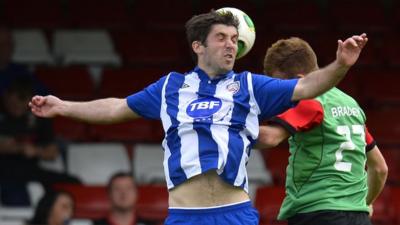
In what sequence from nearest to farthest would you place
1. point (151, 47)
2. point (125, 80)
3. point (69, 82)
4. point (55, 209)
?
point (55, 209) < point (69, 82) < point (125, 80) < point (151, 47)

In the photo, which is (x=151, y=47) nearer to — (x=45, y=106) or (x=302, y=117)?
(x=45, y=106)

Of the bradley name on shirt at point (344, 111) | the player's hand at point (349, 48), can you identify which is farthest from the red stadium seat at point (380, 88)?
the player's hand at point (349, 48)

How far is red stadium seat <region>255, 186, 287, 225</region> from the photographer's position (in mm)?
9875

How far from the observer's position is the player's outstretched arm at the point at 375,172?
631 cm

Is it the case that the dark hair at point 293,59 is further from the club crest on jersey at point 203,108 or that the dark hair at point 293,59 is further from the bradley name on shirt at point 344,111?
the club crest on jersey at point 203,108

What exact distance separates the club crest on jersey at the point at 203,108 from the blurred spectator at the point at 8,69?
183 inches

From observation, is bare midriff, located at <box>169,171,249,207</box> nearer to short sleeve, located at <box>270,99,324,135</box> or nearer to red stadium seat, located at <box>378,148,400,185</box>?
short sleeve, located at <box>270,99,324,135</box>

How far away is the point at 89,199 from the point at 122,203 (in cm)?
86

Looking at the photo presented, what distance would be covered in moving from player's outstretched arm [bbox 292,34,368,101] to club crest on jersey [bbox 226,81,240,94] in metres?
0.29

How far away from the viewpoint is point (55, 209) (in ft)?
30.0

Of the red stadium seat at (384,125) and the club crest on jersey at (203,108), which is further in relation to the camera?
the red stadium seat at (384,125)

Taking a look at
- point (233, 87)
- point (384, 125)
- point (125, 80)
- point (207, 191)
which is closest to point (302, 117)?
point (233, 87)

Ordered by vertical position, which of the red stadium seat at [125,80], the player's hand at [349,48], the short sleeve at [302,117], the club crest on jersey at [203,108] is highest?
the player's hand at [349,48]

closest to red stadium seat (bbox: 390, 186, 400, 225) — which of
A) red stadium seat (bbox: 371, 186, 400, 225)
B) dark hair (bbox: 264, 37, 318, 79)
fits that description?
red stadium seat (bbox: 371, 186, 400, 225)
